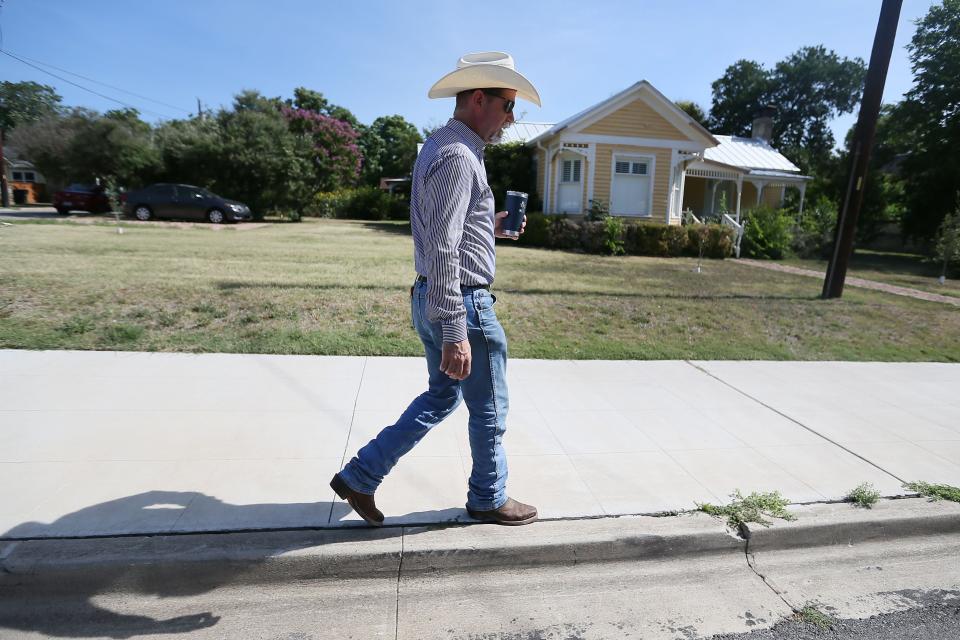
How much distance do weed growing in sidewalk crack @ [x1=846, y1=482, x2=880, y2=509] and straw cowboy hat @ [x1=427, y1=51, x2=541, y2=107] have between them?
2.78 meters

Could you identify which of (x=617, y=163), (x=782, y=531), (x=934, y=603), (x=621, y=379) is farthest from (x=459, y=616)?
(x=617, y=163)

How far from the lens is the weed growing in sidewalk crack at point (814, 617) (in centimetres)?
248

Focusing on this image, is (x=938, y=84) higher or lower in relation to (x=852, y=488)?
higher

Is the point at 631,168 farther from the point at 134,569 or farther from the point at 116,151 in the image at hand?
the point at 116,151

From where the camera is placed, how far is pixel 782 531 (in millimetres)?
2957

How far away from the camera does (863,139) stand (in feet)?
30.5

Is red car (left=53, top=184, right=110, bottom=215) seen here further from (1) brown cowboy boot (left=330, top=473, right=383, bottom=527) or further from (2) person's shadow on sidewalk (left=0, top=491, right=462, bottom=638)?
(1) brown cowboy boot (left=330, top=473, right=383, bottom=527)

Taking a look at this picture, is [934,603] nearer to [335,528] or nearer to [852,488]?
[852,488]

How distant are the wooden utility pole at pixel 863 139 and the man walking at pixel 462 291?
345 inches

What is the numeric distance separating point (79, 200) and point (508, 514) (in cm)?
2598

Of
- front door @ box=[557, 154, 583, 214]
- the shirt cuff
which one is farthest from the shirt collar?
front door @ box=[557, 154, 583, 214]

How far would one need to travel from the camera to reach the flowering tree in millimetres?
29531

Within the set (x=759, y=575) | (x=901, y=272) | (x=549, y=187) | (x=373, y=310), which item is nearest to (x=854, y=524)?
(x=759, y=575)

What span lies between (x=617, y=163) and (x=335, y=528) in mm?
19382
